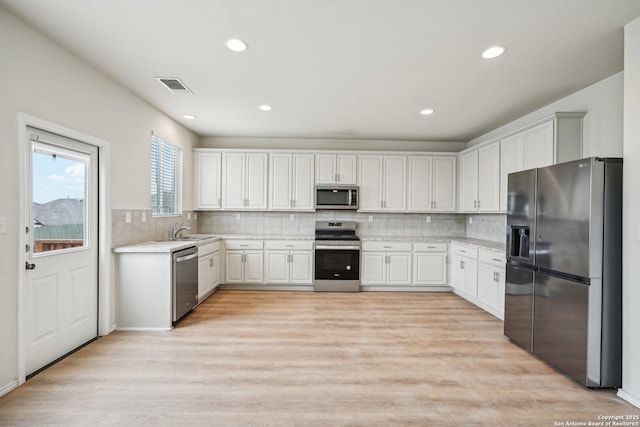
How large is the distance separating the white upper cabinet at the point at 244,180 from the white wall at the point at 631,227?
4299 millimetres

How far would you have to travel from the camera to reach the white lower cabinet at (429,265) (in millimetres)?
4812

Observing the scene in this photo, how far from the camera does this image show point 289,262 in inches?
191

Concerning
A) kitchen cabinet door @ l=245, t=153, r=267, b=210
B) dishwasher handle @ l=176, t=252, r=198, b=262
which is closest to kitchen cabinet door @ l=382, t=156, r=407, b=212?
kitchen cabinet door @ l=245, t=153, r=267, b=210

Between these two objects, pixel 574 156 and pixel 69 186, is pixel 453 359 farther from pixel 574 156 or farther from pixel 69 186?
pixel 69 186

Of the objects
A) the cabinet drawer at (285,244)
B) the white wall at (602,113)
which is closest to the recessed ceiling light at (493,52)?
the white wall at (602,113)

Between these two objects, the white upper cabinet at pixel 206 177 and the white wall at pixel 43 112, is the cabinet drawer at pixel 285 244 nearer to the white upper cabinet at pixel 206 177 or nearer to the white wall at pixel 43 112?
the white upper cabinet at pixel 206 177

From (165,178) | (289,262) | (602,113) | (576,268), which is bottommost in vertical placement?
(289,262)

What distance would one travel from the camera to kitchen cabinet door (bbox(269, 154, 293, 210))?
504 cm

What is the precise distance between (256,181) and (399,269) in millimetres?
2818

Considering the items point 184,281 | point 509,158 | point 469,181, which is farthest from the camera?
point 469,181

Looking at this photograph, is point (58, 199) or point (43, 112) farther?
point (58, 199)

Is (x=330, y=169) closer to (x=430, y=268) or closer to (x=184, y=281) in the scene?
(x=430, y=268)

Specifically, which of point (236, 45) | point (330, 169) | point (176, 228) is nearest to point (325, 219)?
point (330, 169)

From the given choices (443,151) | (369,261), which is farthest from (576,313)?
(443,151)
